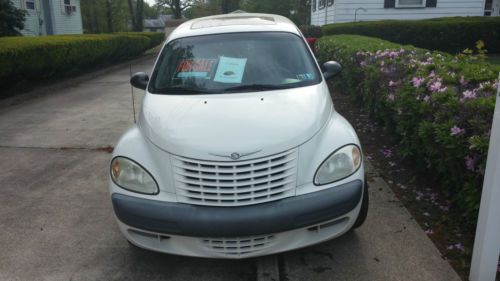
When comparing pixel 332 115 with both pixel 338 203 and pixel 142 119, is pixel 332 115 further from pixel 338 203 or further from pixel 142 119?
pixel 142 119

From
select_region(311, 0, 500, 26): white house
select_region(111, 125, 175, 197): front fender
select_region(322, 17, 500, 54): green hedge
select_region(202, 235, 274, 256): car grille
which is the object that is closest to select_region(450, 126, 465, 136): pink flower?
select_region(202, 235, 274, 256): car grille

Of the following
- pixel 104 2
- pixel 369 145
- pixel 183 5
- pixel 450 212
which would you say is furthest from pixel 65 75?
pixel 183 5

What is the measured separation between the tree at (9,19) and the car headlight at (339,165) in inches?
561

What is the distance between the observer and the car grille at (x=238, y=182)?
9.25ft

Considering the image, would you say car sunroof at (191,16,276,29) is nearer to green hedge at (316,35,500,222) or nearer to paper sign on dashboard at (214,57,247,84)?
paper sign on dashboard at (214,57,247,84)

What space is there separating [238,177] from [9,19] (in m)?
14.5

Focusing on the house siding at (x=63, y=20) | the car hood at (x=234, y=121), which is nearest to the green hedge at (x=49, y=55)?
the house siding at (x=63, y=20)

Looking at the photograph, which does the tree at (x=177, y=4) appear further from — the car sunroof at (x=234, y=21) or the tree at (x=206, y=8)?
the car sunroof at (x=234, y=21)

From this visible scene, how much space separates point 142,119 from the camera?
3.57 meters

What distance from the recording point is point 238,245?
113 inches

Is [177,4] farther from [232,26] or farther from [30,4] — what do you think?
[232,26]

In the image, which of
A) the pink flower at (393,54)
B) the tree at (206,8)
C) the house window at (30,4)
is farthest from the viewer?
the tree at (206,8)

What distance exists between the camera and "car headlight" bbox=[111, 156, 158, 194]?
9.75ft

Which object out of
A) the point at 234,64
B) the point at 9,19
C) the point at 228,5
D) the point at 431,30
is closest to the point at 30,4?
the point at 9,19
